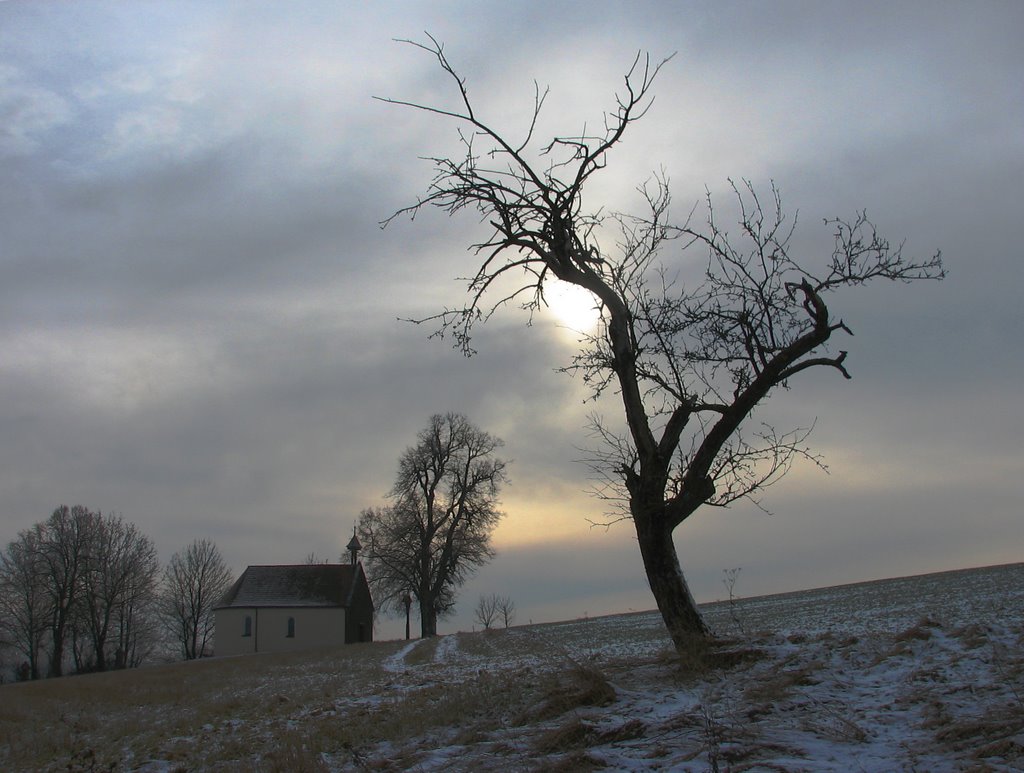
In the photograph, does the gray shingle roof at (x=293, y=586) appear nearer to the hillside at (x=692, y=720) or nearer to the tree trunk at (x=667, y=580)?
the hillside at (x=692, y=720)

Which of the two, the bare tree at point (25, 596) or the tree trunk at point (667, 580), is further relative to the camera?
the bare tree at point (25, 596)

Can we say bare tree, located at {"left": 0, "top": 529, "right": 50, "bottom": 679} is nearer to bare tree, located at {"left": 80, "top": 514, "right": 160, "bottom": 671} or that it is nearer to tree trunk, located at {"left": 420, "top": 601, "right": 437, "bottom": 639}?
bare tree, located at {"left": 80, "top": 514, "right": 160, "bottom": 671}

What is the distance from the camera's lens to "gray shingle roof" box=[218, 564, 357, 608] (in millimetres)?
69438

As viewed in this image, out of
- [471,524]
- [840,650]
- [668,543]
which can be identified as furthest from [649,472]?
[471,524]

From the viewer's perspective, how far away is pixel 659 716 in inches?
259

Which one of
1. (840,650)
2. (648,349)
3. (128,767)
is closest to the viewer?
(840,650)

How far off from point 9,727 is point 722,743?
16.4 metres

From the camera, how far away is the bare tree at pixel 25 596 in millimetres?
67188

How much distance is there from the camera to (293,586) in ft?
234

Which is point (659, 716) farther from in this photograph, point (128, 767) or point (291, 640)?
point (291, 640)

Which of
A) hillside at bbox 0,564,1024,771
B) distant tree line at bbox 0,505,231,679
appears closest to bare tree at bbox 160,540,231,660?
distant tree line at bbox 0,505,231,679

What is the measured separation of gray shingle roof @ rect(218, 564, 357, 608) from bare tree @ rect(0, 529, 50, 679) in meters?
15.2

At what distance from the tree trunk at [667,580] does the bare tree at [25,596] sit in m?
70.9

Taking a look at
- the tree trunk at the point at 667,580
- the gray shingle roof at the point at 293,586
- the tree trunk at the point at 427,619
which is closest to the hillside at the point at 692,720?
the tree trunk at the point at 667,580
